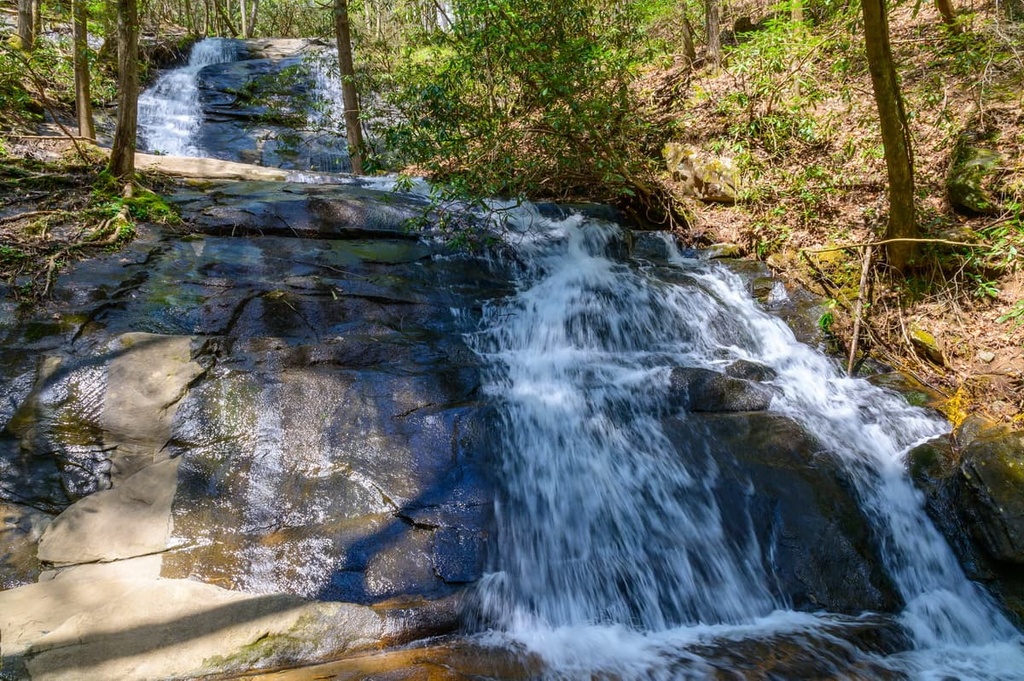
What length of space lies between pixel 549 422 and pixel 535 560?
1214 mm

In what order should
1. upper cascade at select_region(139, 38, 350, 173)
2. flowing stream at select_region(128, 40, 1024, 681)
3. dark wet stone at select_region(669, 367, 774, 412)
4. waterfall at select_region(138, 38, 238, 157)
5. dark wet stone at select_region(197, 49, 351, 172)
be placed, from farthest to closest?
dark wet stone at select_region(197, 49, 351, 172), upper cascade at select_region(139, 38, 350, 173), waterfall at select_region(138, 38, 238, 157), dark wet stone at select_region(669, 367, 774, 412), flowing stream at select_region(128, 40, 1024, 681)

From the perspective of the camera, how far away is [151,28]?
16844 mm

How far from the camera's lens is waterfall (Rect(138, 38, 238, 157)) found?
39.1 feet

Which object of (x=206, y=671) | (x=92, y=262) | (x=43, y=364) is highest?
(x=92, y=262)

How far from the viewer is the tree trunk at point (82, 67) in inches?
285

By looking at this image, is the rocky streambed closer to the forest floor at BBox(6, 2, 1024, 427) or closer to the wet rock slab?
the wet rock slab

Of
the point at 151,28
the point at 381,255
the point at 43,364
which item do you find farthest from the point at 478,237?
the point at 151,28

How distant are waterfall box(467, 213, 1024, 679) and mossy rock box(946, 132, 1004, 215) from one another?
94.0 inches

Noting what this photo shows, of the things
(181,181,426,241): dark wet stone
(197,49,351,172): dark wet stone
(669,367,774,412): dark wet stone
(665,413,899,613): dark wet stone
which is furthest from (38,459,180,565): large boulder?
(197,49,351,172): dark wet stone

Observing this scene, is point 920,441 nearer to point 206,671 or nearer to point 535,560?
point 535,560

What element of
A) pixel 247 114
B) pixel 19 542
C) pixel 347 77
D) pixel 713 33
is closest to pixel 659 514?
pixel 19 542

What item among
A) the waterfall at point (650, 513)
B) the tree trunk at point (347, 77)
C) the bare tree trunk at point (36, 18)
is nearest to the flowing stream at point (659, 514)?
the waterfall at point (650, 513)

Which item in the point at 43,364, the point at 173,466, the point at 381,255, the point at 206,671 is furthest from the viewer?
the point at 381,255

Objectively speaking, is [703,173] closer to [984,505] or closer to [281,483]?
[984,505]
